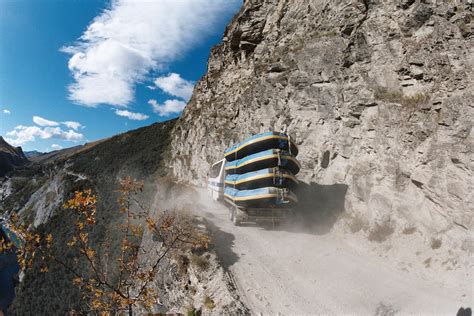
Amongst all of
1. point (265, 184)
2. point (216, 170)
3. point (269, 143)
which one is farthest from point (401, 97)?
point (216, 170)

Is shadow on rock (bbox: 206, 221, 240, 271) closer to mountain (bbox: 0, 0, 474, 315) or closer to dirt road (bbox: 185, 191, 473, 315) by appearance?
dirt road (bbox: 185, 191, 473, 315)

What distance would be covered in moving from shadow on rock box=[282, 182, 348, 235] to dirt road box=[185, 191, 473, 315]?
1.66 meters

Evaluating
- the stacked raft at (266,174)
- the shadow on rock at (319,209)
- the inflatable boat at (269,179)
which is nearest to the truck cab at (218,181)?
the stacked raft at (266,174)

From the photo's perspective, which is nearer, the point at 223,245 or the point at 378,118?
the point at 223,245

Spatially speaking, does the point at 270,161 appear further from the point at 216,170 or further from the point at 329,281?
the point at 216,170

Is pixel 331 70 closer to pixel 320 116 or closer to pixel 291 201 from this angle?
pixel 320 116

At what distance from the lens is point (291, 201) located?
46.8 feet

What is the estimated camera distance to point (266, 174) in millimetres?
14102

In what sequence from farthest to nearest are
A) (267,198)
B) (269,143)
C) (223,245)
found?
(269,143) < (267,198) < (223,245)

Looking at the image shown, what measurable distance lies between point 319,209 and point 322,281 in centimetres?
719

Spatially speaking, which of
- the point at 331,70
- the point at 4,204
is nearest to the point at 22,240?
the point at 331,70

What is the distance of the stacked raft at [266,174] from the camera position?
14117 millimetres

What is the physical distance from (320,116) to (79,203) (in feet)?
52.3

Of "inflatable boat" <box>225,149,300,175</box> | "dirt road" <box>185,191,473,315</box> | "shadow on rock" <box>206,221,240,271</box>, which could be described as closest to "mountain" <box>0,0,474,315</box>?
"shadow on rock" <box>206,221,240,271</box>
